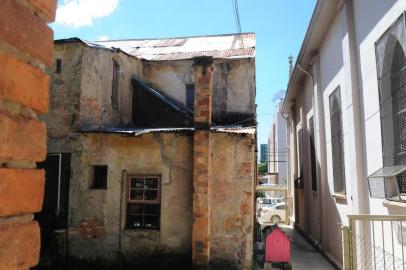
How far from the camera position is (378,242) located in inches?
276

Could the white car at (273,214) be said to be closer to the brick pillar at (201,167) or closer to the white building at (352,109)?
the white building at (352,109)

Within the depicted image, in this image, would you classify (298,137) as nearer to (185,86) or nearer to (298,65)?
(298,65)

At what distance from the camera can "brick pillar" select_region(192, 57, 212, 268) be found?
8766 mm

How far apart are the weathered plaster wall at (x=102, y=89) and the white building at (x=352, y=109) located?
6157mm

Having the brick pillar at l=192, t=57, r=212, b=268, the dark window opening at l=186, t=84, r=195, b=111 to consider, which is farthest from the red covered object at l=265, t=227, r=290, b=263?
the dark window opening at l=186, t=84, r=195, b=111

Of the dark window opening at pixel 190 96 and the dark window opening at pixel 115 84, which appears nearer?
the dark window opening at pixel 115 84

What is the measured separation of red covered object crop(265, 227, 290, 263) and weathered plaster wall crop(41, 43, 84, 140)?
236 inches

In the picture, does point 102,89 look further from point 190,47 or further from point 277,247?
point 277,247

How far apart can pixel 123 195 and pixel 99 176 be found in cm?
97

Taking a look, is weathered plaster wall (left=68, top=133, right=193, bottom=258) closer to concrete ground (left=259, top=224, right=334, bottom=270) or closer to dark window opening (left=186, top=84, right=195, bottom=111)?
concrete ground (left=259, top=224, right=334, bottom=270)

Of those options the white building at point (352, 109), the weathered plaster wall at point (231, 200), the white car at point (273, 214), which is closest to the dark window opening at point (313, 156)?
the white building at point (352, 109)

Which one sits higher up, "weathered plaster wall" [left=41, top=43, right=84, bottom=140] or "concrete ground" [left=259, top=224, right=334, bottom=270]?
"weathered plaster wall" [left=41, top=43, right=84, bottom=140]

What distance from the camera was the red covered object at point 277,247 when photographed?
29.9 ft

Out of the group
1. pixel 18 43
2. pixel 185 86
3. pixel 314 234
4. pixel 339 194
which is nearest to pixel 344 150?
pixel 339 194
